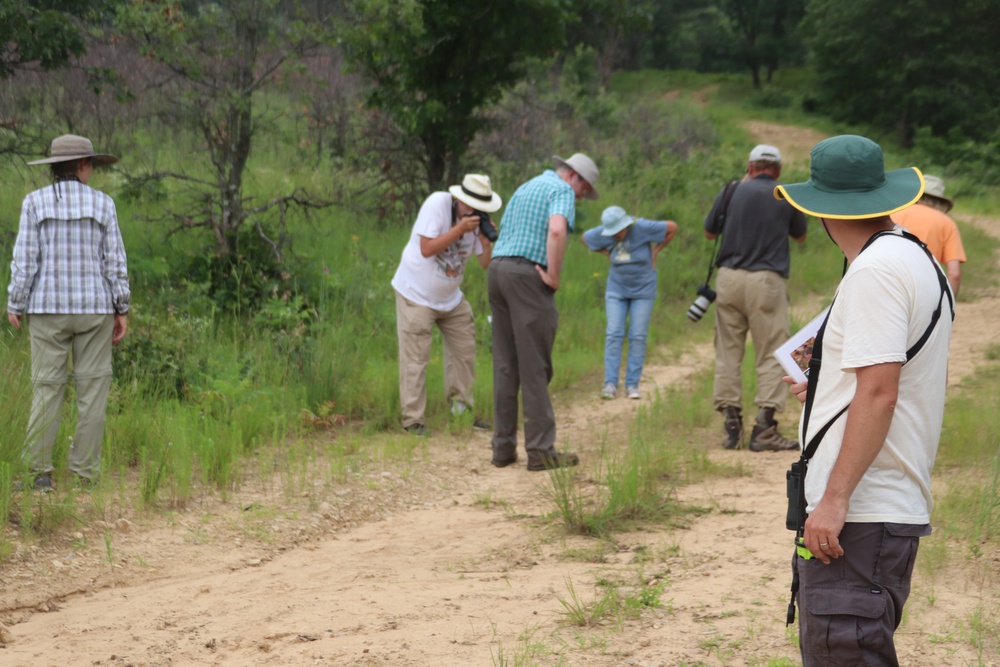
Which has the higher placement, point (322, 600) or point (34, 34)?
point (34, 34)

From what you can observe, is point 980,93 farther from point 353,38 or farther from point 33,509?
point 33,509

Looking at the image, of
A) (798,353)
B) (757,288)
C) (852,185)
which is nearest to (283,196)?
(757,288)

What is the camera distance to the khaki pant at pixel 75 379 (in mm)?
5555

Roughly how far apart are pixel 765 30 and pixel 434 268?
164 ft

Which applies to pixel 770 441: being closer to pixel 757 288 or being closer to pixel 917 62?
pixel 757 288

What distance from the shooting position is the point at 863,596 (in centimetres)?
253

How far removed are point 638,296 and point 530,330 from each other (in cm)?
250

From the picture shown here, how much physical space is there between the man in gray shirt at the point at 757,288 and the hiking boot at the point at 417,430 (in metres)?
2.07

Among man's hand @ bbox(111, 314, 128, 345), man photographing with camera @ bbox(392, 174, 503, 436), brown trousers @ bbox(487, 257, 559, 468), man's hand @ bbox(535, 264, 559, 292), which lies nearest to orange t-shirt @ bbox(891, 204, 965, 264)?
man's hand @ bbox(535, 264, 559, 292)

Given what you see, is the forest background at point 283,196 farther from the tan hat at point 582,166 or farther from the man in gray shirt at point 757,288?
the tan hat at point 582,166

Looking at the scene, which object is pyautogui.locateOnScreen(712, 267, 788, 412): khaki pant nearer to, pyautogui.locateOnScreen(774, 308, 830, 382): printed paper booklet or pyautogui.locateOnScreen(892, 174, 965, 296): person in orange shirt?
pyautogui.locateOnScreen(892, 174, 965, 296): person in orange shirt

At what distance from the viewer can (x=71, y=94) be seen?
1106 cm

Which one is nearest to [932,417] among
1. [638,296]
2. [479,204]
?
[479,204]

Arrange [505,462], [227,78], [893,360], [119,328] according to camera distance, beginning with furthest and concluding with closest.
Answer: [227,78]
[505,462]
[119,328]
[893,360]
